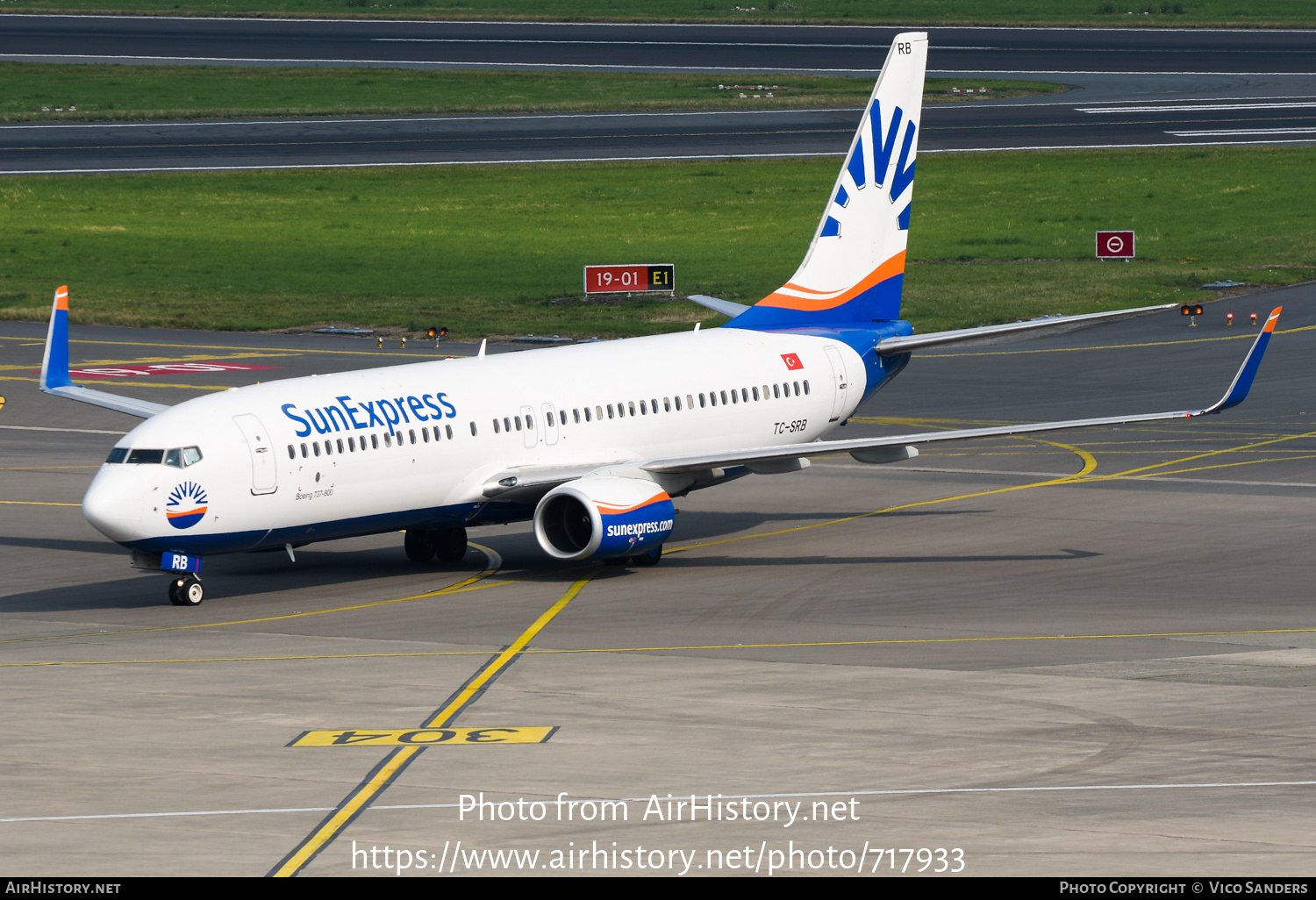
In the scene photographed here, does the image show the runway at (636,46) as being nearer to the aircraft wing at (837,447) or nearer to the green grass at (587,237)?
the green grass at (587,237)

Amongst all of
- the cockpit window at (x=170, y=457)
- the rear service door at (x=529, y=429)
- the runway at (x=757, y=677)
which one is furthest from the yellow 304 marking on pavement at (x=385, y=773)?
the cockpit window at (x=170, y=457)

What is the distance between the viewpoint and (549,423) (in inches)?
1686

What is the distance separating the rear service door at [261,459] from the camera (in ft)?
125

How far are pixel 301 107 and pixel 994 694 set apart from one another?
115 m

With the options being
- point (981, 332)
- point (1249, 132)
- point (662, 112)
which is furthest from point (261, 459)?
point (662, 112)

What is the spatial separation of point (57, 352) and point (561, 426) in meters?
11.8

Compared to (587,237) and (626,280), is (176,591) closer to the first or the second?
(626,280)

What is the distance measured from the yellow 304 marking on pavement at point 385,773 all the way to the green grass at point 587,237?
43.9 metres

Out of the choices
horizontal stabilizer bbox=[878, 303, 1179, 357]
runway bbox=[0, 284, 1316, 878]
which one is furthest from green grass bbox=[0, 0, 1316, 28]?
horizontal stabilizer bbox=[878, 303, 1179, 357]

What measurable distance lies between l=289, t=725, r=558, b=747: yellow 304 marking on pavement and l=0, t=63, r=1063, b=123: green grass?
361 ft

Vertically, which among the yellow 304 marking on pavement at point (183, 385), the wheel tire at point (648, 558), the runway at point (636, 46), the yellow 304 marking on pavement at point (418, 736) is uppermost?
the runway at point (636, 46)

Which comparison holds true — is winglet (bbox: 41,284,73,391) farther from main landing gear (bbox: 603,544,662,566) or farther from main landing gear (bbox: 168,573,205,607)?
main landing gear (bbox: 603,544,662,566)

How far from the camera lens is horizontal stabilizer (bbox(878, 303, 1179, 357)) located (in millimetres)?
43875
